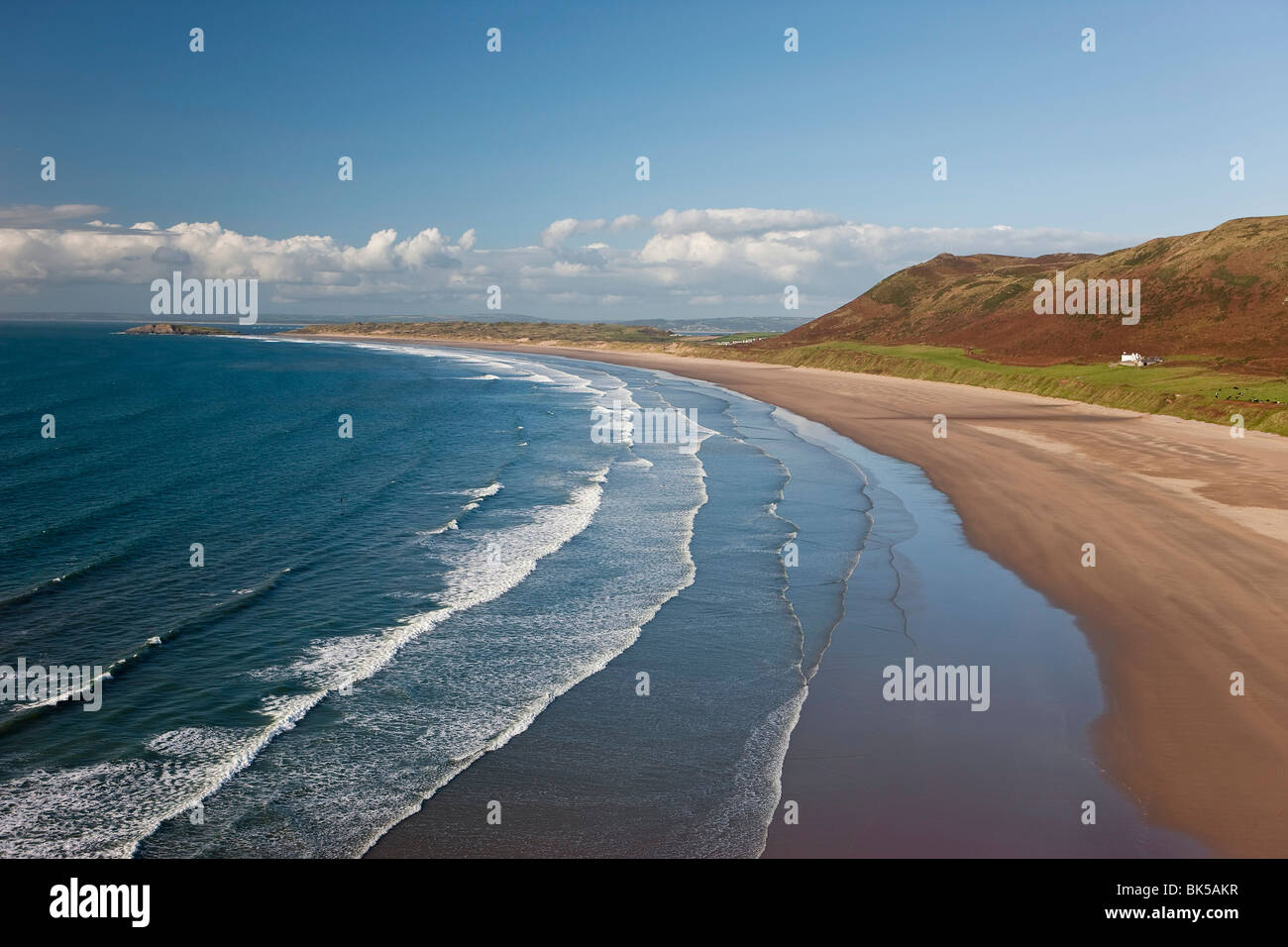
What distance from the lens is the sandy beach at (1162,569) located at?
1008cm

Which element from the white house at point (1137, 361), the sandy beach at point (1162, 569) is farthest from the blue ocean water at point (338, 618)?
the white house at point (1137, 361)

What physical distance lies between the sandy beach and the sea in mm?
664

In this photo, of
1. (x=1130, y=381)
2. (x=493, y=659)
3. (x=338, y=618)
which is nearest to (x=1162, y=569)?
(x=493, y=659)

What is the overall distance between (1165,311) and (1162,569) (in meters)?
74.4

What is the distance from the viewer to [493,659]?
47.5 ft

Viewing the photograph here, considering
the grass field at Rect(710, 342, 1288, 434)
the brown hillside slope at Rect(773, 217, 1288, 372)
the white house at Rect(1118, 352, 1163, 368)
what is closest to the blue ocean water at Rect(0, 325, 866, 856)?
the grass field at Rect(710, 342, 1288, 434)

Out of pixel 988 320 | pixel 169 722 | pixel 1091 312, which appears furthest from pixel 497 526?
pixel 988 320

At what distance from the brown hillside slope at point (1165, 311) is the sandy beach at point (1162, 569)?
25.7 m

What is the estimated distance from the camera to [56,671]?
13.3 m

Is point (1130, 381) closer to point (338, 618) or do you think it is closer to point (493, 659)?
point (493, 659)

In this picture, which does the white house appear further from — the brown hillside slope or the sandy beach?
the sandy beach

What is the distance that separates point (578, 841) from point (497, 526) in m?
15.6

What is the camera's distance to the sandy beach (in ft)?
33.1

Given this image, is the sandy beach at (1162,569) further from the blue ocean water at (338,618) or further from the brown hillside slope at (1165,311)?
the brown hillside slope at (1165,311)
